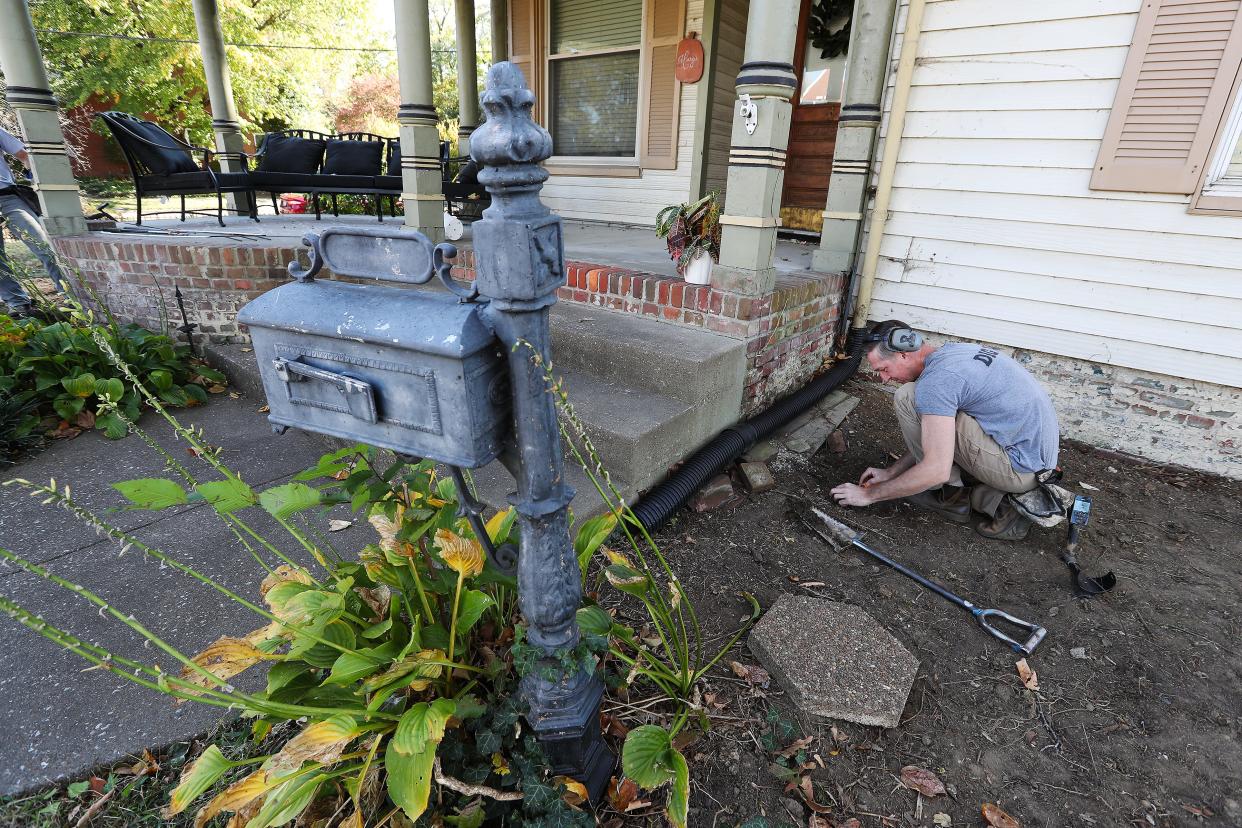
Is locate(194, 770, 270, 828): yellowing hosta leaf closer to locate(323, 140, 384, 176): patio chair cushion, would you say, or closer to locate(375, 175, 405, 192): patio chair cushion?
locate(375, 175, 405, 192): patio chair cushion

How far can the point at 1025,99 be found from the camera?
3254mm

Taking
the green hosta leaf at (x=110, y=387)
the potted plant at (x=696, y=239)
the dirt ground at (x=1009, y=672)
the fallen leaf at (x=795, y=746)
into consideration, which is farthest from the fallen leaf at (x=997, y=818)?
the green hosta leaf at (x=110, y=387)

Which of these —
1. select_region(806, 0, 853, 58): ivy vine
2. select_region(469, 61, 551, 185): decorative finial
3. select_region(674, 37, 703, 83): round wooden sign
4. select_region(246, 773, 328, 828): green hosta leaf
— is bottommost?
select_region(246, 773, 328, 828): green hosta leaf

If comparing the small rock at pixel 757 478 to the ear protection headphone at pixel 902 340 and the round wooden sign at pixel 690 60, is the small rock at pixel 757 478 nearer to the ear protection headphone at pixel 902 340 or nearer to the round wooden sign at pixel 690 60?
the ear protection headphone at pixel 902 340

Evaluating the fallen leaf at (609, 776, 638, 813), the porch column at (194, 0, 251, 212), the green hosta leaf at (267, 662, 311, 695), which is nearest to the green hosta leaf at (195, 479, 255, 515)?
the green hosta leaf at (267, 662, 311, 695)

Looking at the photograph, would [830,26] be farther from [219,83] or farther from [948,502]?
[219,83]

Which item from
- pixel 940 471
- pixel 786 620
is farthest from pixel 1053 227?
pixel 786 620

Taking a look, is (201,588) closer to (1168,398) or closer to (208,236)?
(208,236)

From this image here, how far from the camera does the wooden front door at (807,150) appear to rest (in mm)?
5035

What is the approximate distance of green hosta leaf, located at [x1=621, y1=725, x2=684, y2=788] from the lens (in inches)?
48.7

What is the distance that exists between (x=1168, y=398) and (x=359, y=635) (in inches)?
157

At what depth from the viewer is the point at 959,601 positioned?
2.20m

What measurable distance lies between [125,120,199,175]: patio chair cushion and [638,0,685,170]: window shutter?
384 centimetres

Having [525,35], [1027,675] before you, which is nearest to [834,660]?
[1027,675]
